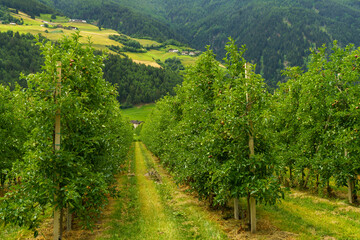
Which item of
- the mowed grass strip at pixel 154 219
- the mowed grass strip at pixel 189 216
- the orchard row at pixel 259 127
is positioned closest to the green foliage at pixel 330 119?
the orchard row at pixel 259 127

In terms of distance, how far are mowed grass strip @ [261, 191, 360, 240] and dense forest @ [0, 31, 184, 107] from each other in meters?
128

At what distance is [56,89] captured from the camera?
8.58 m

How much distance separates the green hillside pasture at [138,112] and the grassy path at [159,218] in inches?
4440

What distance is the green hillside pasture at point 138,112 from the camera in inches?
5221

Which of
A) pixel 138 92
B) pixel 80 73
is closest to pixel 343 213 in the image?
pixel 80 73

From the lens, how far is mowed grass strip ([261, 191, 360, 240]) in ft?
34.6

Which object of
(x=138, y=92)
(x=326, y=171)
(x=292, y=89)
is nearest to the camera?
(x=326, y=171)

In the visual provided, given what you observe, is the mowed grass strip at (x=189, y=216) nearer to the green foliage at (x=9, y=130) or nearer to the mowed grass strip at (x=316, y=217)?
the mowed grass strip at (x=316, y=217)

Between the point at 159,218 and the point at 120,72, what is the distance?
164 m

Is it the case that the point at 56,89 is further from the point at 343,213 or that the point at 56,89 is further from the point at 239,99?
the point at 343,213

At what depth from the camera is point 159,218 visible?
1324 centimetres

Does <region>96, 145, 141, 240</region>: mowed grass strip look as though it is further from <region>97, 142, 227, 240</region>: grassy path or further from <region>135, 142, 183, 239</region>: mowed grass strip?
<region>135, 142, 183, 239</region>: mowed grass strip

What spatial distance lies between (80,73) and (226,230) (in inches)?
351

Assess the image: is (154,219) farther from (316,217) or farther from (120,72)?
(120,72)
